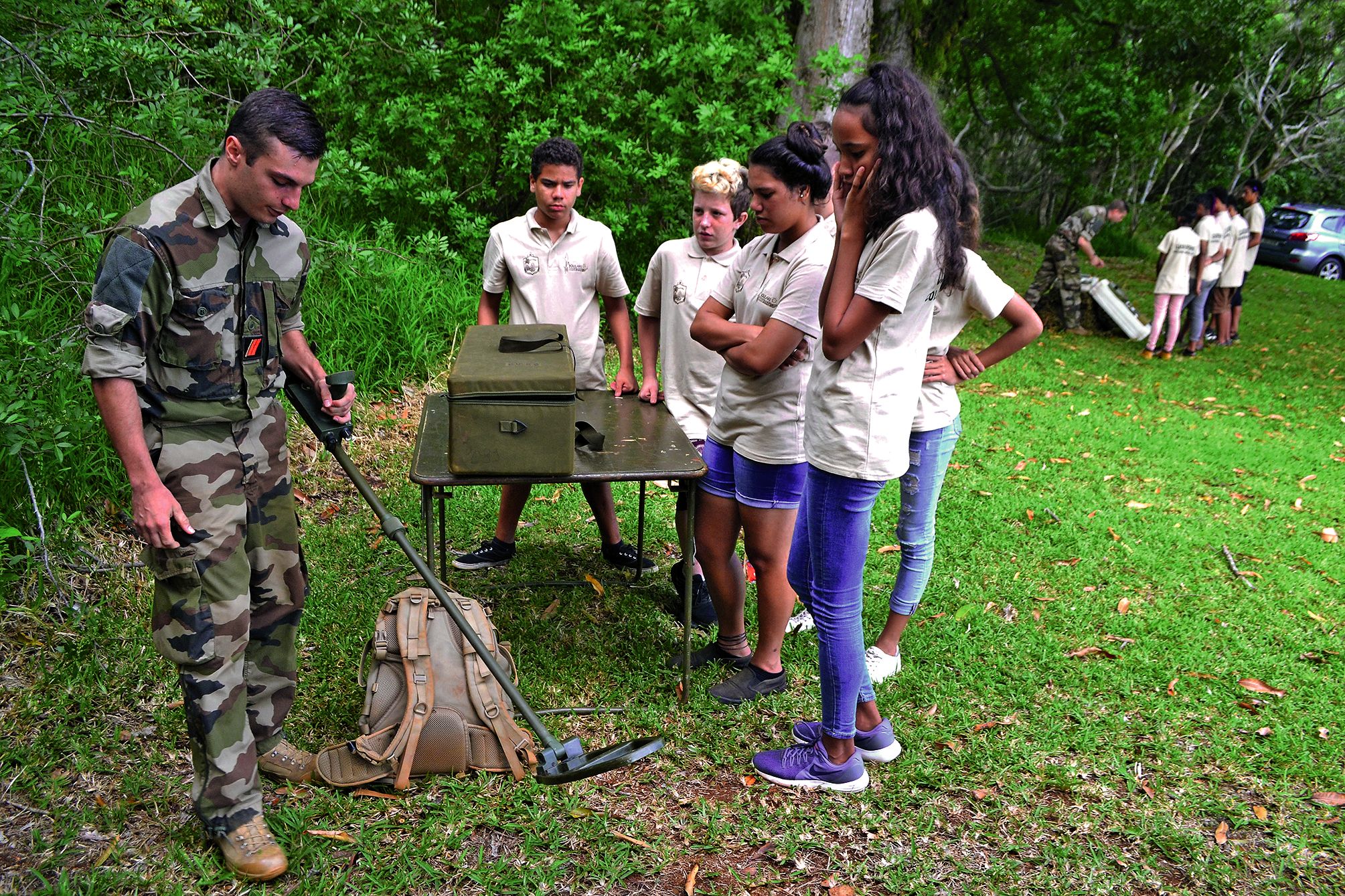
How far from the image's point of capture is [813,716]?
3.84 meters

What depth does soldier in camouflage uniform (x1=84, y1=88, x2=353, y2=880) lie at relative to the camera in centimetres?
255

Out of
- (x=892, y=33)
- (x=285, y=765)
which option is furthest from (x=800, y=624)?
(x=892, y=33)

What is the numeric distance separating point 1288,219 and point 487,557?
22.5 m

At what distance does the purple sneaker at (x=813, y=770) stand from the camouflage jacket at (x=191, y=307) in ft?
7.07

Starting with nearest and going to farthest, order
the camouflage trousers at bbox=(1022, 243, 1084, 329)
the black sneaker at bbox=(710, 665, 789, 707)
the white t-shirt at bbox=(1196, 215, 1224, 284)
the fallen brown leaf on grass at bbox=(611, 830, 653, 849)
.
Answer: the fallen brown leaf on grass at bbox=(611, 830, 653, 849) < the black sneaker at bbox=(710, 665, 789, 707) < the white t-shirt at bbox=(1196, 215, 1224, 284) < the camouflage trousers at bbox=(1022, 243, 1084, 329)

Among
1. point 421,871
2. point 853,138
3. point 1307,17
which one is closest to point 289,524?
point 421,871

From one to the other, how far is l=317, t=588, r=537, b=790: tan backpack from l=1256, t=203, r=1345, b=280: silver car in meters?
21.6

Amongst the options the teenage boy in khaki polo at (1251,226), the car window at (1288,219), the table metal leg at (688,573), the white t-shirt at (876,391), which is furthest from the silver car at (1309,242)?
the white t-shirt at (876,391)

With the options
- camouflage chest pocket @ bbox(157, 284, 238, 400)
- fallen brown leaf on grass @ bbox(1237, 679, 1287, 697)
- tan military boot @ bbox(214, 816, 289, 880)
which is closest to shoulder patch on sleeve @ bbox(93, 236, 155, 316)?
camouflage chest pocket @ bbox(157, 284, 238, 400)

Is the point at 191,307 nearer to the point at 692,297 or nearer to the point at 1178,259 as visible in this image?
the point at 692,297

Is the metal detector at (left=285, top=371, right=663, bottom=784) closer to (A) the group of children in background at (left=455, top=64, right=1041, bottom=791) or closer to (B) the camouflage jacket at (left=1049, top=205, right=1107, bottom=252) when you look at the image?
(A) the group of children in background at (left=455, top=64, right=1041, bottom=791)

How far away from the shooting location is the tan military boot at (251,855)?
2.85 metres

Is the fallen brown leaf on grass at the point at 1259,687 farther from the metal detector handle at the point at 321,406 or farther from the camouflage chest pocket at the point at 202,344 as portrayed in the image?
the camouflage chest pocket at the point at 202,344

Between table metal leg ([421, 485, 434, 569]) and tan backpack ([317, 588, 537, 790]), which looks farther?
table metal leg ([421, 485, 434, 569])
